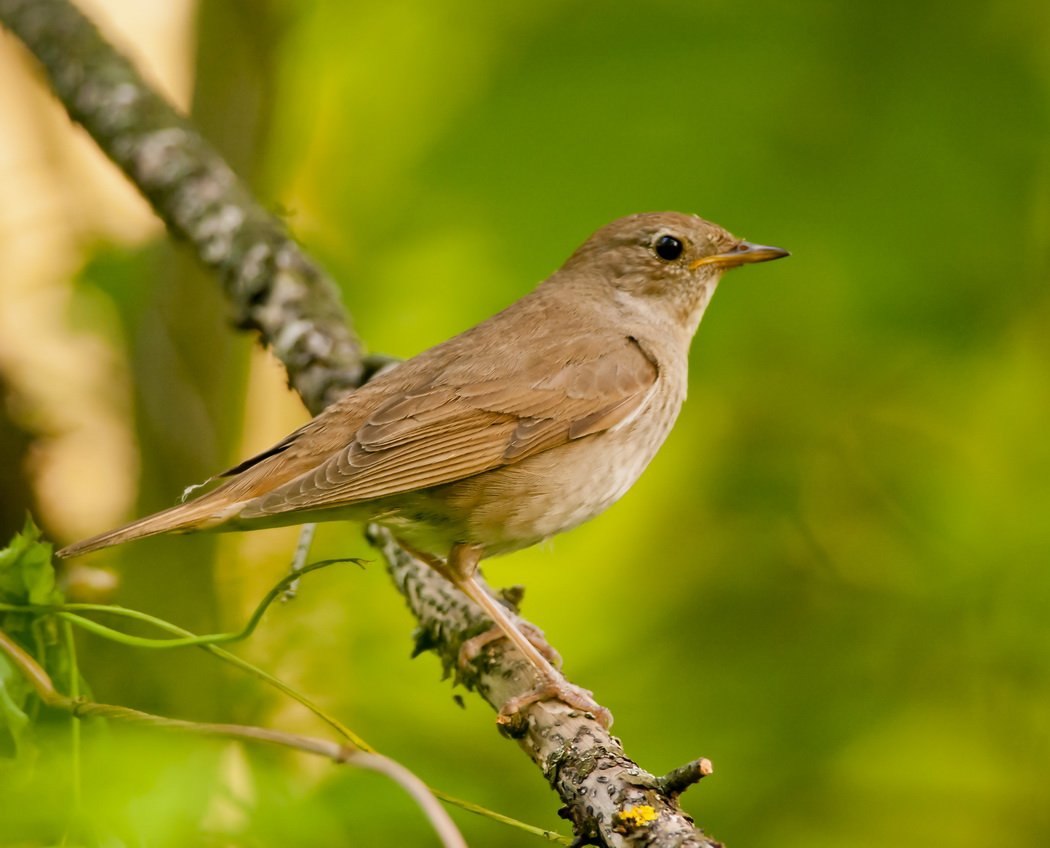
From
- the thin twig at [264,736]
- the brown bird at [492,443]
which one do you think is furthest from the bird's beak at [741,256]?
the thin twig at [264,736]

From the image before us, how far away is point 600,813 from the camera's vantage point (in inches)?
90.4

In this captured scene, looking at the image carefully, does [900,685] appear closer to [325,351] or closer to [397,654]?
[397,654]

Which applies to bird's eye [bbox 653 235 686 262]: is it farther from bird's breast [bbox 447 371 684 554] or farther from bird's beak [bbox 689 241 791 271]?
bird's breast [bbox 447 371 684 554]

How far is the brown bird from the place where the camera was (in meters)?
3.53

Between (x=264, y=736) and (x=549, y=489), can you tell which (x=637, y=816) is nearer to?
(x=264, y=736)

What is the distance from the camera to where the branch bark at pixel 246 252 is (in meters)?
3.56

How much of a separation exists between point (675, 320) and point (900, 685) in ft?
5.27

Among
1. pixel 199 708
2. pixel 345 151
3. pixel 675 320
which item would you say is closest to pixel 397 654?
pixel 199 708

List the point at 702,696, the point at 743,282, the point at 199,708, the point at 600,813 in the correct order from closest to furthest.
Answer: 1. the point at 600,813
2. the point at 199,708
3. the point at 702,696
4. the point at 743,282

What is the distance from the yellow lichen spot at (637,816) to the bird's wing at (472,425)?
4.95 ft

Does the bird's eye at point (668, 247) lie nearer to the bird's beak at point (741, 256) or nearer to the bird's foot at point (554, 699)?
the bird's beak at point (741, 256)

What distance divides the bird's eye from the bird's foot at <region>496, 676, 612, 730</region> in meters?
1.94

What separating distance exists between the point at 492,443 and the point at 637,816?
1851 mm

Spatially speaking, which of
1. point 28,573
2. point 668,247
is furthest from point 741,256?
point 28,573
